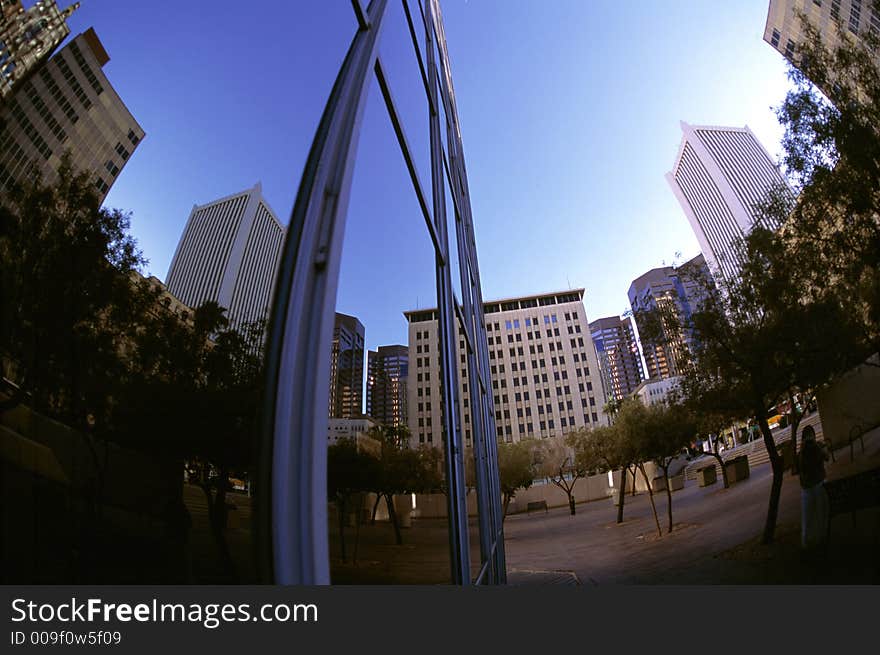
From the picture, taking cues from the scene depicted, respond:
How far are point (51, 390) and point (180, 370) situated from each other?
177 mm

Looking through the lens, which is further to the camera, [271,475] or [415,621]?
[415,621]

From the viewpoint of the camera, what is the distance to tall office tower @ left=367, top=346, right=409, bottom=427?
1.65 m

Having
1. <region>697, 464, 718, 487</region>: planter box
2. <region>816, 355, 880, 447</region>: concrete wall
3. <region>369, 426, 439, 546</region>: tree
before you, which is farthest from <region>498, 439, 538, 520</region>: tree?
<region>369, 426, 439, 546</region>: tree

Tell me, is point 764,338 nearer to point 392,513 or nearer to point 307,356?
point 392,513

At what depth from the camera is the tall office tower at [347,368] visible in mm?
1270

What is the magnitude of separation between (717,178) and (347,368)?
7874 cm

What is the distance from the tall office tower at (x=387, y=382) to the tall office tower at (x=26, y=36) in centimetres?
111

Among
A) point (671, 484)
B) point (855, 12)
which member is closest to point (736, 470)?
point (671, 484)

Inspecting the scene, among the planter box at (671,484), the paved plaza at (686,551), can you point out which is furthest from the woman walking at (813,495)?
the planter box at (671,484)

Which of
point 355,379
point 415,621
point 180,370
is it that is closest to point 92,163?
point 180,370

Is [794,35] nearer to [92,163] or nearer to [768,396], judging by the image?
[768,396]

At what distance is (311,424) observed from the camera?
3.33 ft

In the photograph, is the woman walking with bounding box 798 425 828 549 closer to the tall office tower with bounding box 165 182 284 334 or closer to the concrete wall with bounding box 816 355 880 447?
the concrete wall with bounding box 816 355 880 447

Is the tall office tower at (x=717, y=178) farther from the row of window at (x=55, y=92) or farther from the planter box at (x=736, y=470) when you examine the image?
the row of window at (x=55, y=92)
